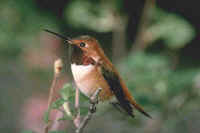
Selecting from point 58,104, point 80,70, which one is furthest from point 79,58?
point 58,104

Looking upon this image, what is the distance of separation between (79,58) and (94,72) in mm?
114

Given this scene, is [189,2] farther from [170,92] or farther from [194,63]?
[170,92]

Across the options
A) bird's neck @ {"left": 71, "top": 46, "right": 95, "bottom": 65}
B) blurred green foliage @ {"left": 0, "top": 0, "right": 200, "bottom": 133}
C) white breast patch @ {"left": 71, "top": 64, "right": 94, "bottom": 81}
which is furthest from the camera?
blurred green foliage @ {"left": 0, "top": 0, "right": 200, "bottom": 133}

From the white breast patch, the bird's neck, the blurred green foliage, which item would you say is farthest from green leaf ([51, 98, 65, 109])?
the bird's neck

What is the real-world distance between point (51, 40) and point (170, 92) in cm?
434

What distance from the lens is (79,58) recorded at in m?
2.00

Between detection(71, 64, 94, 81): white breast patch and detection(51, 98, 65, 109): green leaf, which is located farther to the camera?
detection(71, 64, 94, 81): white breast patch

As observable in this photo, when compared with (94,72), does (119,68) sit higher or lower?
lower

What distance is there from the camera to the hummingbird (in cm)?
194

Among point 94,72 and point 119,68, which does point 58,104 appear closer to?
point 94,72

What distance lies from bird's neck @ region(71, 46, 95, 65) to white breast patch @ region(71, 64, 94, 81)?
0.02 m

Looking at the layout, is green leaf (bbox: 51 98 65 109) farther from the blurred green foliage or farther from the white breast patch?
the white breast patch

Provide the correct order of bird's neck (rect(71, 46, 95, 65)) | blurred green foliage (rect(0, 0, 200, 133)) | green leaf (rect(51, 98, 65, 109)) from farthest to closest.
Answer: blurred green foliage (rect(0, 0, 200, 133)), bird's neck (rect(71, 46, 95, 65)), green leaf (rect(51, 98, 65, 109))

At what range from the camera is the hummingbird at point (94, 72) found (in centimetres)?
194
